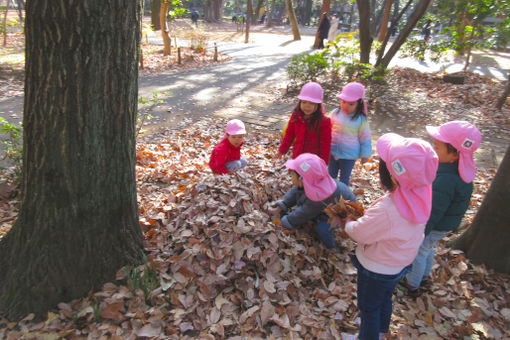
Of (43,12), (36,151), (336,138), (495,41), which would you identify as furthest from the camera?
(495,41)

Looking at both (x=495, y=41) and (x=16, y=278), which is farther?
(x=495, y=41)

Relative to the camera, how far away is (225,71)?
43.1 feet

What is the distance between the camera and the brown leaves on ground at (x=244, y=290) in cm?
232

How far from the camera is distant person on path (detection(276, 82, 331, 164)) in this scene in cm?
339

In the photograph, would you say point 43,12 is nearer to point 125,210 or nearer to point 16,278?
point 125,210

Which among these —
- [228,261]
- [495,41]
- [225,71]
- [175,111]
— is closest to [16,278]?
[228,261]

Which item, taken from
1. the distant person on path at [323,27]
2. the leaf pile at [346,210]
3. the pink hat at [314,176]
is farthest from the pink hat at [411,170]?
the distant person on path at [323,27]

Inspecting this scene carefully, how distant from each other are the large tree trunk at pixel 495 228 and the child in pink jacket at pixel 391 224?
4.20 feet

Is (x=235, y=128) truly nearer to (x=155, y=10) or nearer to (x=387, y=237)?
(x=387, y=237)

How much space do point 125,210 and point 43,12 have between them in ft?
4.74

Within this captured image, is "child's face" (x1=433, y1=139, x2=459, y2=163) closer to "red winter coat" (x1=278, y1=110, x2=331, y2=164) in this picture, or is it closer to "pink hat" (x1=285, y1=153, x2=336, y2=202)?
"pink hat" (x1=285, y1=153, x2=336, y2=202)

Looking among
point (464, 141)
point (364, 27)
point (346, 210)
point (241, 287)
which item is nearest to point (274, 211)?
point (241, 287)

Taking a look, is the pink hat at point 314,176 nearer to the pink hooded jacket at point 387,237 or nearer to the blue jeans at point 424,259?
the pink hooded jacket at point 387,237

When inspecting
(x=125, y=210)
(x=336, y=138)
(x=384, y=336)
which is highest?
(x=336, y=138)
